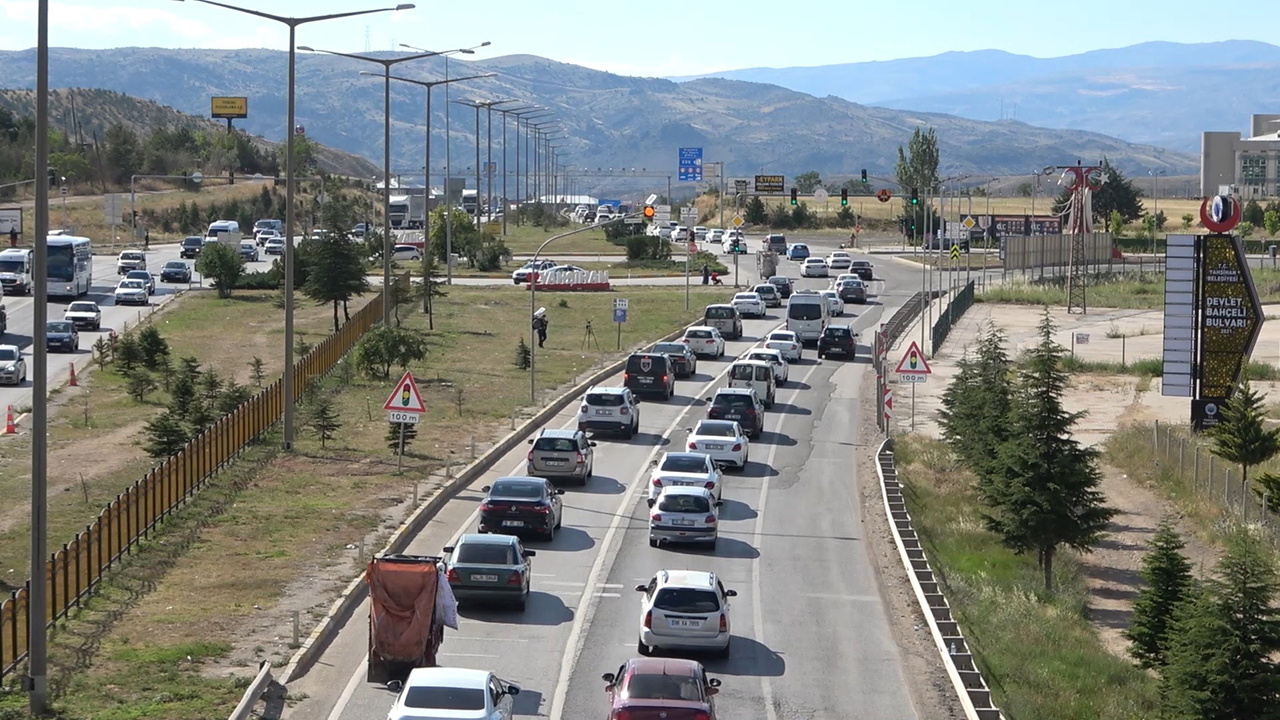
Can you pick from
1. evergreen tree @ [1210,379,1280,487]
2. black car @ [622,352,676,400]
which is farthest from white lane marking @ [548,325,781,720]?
evergreen tree @ [1210,379,1280,487]

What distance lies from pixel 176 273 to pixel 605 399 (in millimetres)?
56995

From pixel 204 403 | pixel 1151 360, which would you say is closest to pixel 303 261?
pixel 204 403

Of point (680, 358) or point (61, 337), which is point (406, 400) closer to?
point (680, 358)

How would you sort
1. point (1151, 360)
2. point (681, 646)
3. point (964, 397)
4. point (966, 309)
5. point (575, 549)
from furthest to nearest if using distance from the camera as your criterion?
point (966, 309)
point (1151, 360)
point (964, 397)
point (575, 549)
point (681, 646)

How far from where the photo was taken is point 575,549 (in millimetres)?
33406

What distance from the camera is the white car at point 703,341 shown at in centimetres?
6769

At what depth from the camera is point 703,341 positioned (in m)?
67.7

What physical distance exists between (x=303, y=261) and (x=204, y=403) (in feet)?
101

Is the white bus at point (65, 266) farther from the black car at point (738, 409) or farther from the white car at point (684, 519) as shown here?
the white car at point (684, 519)

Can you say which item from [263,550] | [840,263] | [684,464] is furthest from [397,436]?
[840,263]

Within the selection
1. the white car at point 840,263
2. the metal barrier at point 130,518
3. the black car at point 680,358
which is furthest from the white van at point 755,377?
the white car at point 840,263

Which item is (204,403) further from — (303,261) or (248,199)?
(248,199)

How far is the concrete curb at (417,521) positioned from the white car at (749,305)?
2251 cm

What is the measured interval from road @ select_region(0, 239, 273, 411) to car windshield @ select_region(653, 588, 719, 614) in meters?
33.4
